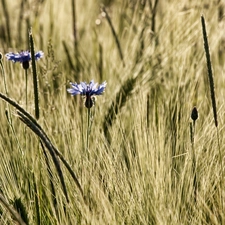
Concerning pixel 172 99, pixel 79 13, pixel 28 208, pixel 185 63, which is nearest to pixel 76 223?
pixel 28 208

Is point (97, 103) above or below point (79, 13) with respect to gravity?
below

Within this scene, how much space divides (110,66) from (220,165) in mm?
663

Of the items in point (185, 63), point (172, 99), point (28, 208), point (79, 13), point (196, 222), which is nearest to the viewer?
point (196, 222)

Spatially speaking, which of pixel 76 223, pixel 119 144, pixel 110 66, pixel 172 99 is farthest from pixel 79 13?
pixel 76 223

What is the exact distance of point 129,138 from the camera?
1250mm

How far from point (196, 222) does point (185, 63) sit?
638mm

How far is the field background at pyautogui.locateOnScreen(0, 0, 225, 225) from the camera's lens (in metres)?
0.96

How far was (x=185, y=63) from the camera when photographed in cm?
150

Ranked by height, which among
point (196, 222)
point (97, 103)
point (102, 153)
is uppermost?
point (97, 103)

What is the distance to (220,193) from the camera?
935 millimetres

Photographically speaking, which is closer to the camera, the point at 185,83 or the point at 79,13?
the point at 185,83

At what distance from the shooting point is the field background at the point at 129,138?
3.15ft

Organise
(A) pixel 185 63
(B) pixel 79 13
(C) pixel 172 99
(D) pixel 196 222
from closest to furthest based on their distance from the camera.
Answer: (D) pixel 196 222 → (C) pixel 172 99 → (A) pixel 185 63 → (B) pixel 79 13

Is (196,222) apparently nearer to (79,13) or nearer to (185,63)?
(185,63)
